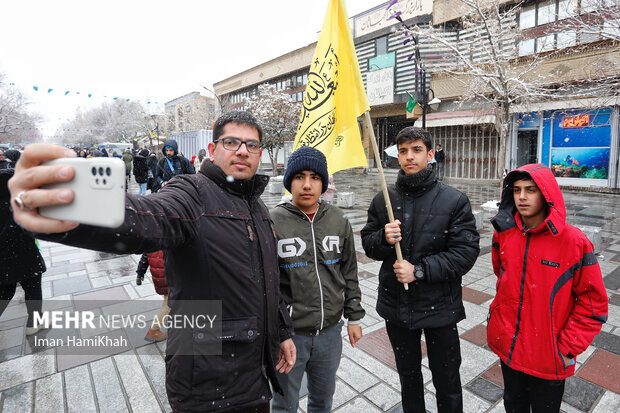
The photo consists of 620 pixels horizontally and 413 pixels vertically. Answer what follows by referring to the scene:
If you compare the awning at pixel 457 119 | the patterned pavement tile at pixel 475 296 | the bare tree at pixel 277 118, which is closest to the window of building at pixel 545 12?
the awning at pixel 457 119

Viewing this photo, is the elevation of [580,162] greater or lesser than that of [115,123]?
lesser

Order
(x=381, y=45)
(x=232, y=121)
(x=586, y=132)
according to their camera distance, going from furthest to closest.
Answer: (x=381, y=45), (x=586, y=132), (x=232, y=121)

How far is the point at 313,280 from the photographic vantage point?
7.03 ft

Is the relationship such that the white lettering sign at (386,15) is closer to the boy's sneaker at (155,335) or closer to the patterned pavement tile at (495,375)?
the patterned pavement tile at (495,375)

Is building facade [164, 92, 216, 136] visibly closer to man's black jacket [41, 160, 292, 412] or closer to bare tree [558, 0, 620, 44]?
bare tree [558, 0, 620, 44]

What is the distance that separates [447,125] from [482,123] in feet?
8.70

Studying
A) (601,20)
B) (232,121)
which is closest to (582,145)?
(601,20)

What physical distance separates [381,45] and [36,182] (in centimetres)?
2761

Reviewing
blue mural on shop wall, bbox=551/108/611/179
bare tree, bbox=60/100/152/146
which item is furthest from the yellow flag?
bare tree, bbox=60/100/152/146

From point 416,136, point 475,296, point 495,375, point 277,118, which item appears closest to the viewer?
point 416,136

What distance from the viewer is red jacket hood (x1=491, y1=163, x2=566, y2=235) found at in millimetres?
2018

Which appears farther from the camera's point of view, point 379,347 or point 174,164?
point 174,164

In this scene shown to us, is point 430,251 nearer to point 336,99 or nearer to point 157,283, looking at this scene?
point 336,99

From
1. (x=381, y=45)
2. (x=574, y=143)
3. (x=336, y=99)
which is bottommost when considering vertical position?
(x=574, y=143)
